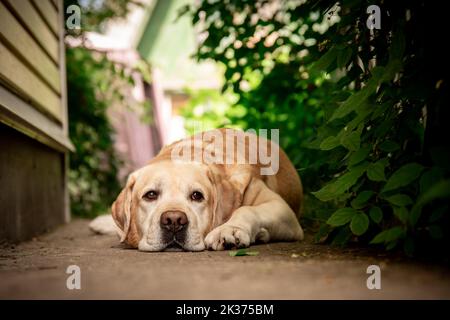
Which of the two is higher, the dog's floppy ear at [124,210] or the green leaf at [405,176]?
the green leaf at [405,176]

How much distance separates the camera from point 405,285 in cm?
191

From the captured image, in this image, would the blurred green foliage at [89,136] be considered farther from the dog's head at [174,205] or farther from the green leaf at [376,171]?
the green leaf at [376,171]

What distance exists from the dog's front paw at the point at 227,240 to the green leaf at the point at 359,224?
843 mm

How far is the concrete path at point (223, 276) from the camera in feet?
6.03

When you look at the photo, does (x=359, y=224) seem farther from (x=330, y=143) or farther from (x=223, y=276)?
(x=223, y=276)

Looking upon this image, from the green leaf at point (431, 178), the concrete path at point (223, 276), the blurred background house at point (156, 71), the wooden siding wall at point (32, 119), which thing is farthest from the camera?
the blurred background house at point (156, 71)

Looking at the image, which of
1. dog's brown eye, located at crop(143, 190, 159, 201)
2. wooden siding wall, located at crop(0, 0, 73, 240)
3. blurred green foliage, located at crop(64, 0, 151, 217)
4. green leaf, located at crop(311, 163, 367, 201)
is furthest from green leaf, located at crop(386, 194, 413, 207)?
blurred green foliage, located at crop(64, 0, 151, 217)

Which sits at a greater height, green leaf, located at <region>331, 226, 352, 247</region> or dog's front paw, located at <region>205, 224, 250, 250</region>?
green leaf, located at <region>331, 226, 352, 247</region>

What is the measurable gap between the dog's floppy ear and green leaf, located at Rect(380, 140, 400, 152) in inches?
70.5

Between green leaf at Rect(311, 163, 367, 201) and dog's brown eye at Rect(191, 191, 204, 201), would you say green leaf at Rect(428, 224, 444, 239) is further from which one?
dog's brown eye at Rect(191, 191, 204, 201)

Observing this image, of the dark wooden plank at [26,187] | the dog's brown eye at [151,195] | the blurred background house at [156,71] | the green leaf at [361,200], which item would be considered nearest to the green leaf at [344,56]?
the green leaf at [361,200]

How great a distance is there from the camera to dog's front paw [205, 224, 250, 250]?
10.6 feet

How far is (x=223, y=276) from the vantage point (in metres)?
2.14

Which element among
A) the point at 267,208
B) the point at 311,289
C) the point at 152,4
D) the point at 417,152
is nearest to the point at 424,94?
the point at 417,152
